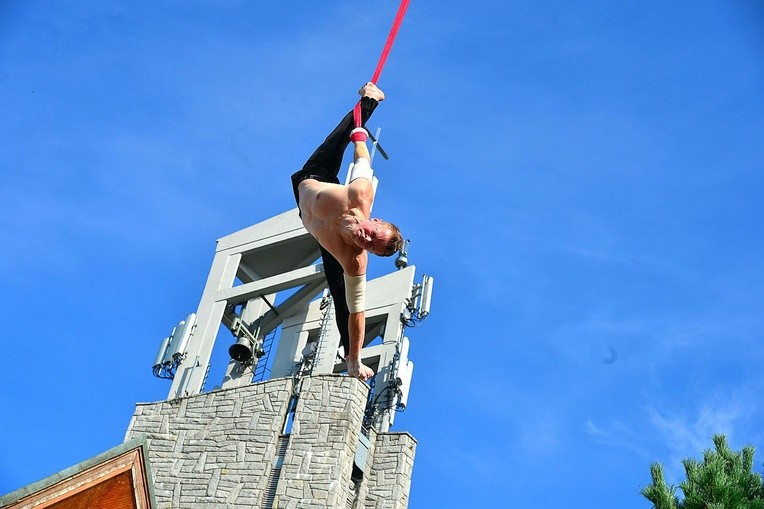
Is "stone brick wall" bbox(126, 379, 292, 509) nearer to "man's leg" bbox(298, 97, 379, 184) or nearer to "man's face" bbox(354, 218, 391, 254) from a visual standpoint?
"man's leg" bbox(298, 97, 379, 184)

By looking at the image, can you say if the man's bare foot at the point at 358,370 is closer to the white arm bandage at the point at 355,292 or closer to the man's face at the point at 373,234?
the white arm bandage at the point at 355,292

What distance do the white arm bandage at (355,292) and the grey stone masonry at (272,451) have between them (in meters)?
8.51

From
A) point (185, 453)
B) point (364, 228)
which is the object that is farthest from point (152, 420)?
point (364, 228)

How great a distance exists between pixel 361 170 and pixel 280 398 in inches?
406

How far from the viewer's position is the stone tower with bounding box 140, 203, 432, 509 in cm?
1559

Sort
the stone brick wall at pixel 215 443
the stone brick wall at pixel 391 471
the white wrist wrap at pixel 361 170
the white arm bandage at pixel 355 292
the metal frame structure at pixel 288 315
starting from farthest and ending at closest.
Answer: the metal frame structure at pixel 288 315, the stone brick wall at pixel 391 471, the stone brick wall at pixel 215 443, the white arm bandage at pixel 355 292, the white wrist wrap at pixel 361 170

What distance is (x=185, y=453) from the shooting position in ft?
54.1

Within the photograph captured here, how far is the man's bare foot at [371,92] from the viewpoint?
7.49 m

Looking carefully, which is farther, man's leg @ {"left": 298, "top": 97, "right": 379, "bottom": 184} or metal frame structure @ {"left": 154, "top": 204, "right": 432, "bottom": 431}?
metal frame structure @ {"left": 154, "top": 204, "right": 432, "bottom": 431}

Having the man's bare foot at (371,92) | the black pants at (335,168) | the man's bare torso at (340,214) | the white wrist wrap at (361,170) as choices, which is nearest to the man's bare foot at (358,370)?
the black pants at (335,168)

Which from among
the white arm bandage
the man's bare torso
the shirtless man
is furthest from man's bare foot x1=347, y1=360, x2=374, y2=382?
the man's bare torso

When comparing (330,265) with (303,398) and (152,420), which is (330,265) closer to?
(303,398)

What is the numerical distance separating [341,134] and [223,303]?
38.8ft

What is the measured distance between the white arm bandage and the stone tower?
8213mm
